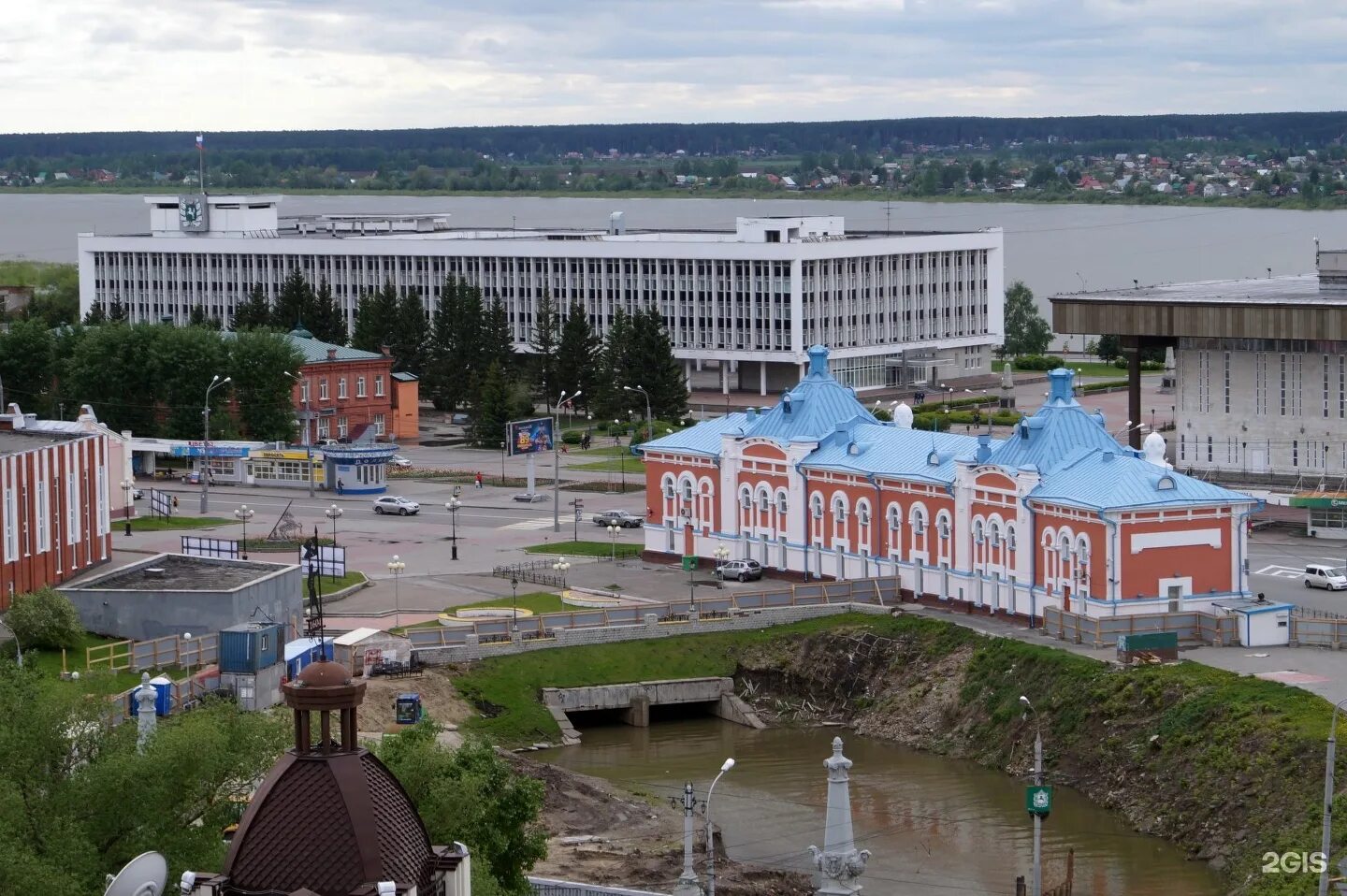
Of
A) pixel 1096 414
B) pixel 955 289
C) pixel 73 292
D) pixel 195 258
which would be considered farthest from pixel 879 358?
pixel 1096 414

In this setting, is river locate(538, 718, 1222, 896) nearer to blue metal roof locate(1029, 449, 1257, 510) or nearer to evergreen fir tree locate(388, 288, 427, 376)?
blue metal roof locate(1029, 449, 1257, 510)

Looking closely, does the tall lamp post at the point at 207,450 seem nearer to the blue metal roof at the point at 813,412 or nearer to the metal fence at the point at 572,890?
the blue metal roof at the point at 813,412

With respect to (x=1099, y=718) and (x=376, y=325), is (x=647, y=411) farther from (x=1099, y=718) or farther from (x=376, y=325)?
(x=1099, y=718)

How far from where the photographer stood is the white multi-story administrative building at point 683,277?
145 meters

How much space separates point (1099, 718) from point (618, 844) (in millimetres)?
13017

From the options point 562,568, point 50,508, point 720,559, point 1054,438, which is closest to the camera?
point 50,508

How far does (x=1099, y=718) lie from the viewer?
59625mm

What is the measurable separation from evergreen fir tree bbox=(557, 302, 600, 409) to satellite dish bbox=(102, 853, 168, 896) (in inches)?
4011

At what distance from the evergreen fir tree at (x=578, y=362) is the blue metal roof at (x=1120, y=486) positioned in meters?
61.3

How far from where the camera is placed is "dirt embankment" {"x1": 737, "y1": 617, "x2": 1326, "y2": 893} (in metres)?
52.7

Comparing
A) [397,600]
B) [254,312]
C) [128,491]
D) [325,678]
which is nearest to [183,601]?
[397,600]

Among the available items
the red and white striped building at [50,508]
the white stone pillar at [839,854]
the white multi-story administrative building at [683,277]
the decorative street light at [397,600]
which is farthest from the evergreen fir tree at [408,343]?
the white stone pillar at [839,854]

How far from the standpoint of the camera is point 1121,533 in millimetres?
65875

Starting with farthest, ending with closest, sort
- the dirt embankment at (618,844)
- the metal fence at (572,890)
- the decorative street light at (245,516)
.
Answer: the decorative street light at (245,516), the dirt embankment at (618,844), the metal fence at (572,890)
